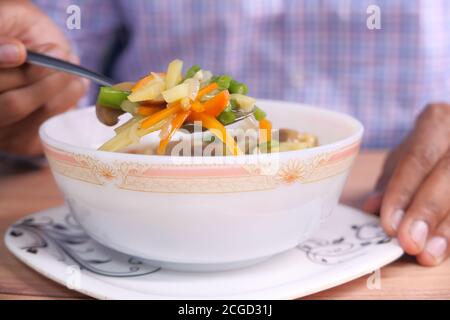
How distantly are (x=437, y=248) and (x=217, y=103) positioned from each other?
37 cm

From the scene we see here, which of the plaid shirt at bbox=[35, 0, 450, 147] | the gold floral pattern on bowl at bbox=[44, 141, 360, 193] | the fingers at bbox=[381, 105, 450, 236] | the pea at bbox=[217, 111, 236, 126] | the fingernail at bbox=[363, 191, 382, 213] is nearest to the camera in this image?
the gold floral pattern on bowl at bbox=[44, 141, 360, 193]

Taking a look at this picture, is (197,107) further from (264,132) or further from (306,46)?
(306,46)

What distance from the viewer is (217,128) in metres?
0.70

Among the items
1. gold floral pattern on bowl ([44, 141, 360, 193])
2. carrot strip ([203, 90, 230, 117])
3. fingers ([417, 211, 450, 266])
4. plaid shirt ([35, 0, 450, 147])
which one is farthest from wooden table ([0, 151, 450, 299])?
plaid shirt ([35, 0, 450, 147])

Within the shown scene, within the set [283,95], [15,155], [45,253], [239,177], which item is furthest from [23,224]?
[283,95]

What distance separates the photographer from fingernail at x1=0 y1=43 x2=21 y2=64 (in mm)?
889

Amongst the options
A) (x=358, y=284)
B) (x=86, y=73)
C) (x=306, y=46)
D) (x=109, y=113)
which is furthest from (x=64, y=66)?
(x=306, y=46)

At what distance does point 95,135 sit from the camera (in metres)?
0.97

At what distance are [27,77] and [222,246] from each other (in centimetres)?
57

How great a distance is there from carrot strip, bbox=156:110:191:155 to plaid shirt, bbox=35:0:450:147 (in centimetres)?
82

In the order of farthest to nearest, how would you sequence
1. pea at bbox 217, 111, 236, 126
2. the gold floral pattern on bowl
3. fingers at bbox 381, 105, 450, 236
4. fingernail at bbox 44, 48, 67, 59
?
1. fingernail at bbox 44, 48, 67, 59
2. fingers at bbox 381, 105, 450, 236
3. pea at bbox 217, 111, 236, 126
4. the gold floral pattern on bowl

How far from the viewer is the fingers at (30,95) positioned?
3.50ft

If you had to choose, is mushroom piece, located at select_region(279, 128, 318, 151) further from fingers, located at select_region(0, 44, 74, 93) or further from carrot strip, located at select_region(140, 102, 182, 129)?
fingers, located at select_region(0, 44, 74, 93)

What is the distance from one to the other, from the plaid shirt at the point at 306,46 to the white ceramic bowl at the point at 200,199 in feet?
2.69
